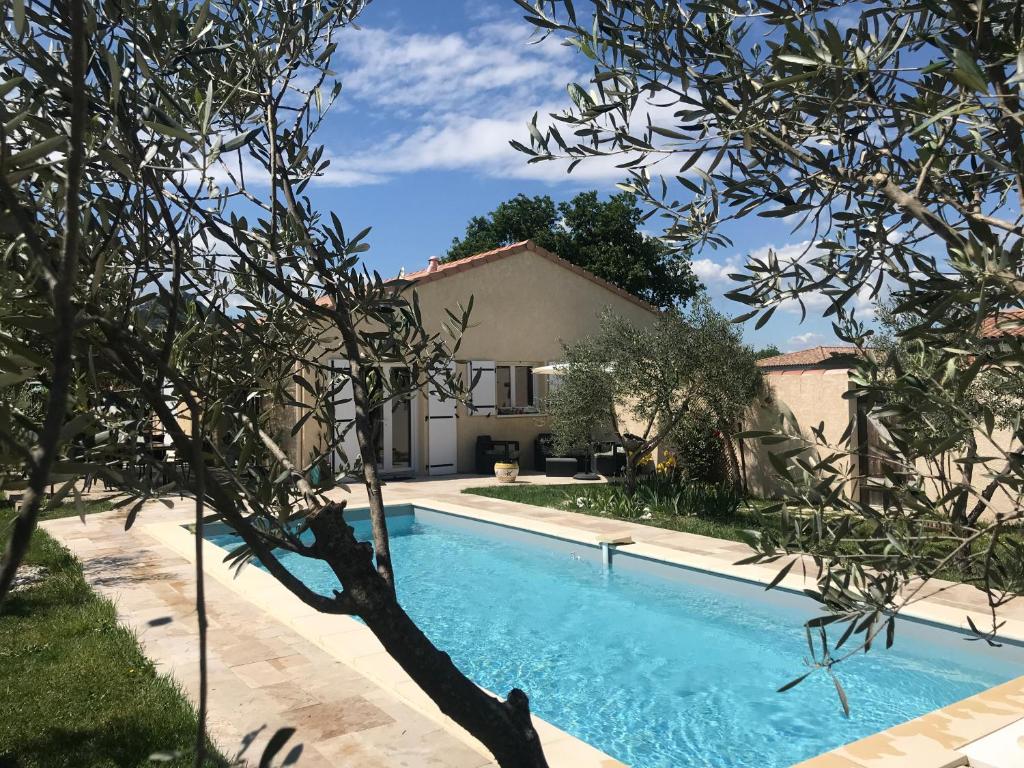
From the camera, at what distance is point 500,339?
60.6 ft

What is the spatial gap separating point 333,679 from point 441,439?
→ 1228 centimetres

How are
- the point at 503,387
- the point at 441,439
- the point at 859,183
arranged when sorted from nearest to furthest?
the point at 859,183
the point at 441,439
the point at 503,387

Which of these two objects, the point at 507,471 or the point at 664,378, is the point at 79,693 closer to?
the point at 664,378

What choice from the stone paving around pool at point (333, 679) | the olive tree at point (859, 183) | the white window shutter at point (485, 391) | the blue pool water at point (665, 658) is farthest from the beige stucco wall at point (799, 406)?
the olive tree at point (859, 183)

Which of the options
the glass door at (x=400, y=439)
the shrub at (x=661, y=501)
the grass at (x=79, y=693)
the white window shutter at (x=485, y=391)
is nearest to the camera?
the grass at (x=79, y=693)

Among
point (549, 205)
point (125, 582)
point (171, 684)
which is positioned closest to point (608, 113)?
point (171, 684)

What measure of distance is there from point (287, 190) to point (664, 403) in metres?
10.8

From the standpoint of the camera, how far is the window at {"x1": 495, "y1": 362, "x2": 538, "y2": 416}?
62.4ft

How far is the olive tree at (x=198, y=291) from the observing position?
121 cm

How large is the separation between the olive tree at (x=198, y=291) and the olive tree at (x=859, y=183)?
3.11 ft

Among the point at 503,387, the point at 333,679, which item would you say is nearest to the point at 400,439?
the point at 503,387

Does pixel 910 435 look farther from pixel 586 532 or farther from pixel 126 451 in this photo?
pixel 586 532

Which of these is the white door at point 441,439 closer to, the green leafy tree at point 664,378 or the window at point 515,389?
the window at point 515,389

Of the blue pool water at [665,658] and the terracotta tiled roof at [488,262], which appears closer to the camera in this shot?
the blue pool water at [665,658]
